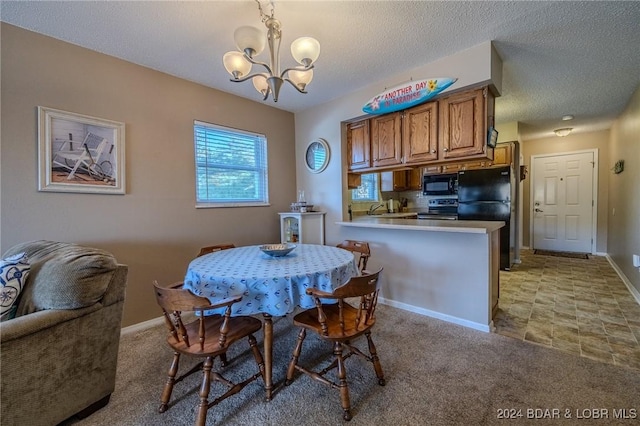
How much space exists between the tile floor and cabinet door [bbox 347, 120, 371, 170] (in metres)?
2.21

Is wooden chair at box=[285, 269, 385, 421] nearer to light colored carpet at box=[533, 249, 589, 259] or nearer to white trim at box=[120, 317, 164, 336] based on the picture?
white trim at box=[120, 317, 164, 336]

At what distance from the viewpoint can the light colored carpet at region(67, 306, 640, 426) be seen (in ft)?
4.95

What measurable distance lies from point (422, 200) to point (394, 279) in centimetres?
→ 320

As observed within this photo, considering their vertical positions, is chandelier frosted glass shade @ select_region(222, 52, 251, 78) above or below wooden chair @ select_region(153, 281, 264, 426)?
above

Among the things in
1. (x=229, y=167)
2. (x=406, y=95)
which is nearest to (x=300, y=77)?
(x=406, y=95)

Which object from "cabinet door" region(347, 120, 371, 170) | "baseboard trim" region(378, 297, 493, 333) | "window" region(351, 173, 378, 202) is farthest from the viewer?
"window" region(351, 173, 378, 202)

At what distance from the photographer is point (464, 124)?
2.61 meters

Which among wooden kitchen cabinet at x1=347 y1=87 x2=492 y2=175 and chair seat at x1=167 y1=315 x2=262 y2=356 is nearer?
chair seat at x1=167 y1=315 x2=262 y2=356

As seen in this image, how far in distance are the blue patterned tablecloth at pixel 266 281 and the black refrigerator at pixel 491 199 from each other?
3616mm

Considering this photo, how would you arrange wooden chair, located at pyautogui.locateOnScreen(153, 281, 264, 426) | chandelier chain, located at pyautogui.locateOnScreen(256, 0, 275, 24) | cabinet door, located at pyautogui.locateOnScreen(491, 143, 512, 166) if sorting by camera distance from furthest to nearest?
cabinet door, located at pyautogui.locateOnScreen(491, 143, 512, 166)
chandelier chain, located at pyautogui.locateOnScreen(256, 0, 275, 24)
wooden chair, located at pyautogui.locateOnScreen(153, 281, 264, 426)

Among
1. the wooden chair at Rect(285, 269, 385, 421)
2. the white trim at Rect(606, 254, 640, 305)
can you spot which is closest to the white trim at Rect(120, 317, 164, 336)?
the wooden chair at Rect(285, 269, 385, 421)

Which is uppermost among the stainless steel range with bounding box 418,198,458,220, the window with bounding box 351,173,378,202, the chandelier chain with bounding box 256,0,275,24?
the chandelier chain with bounding box 256,0,275,24

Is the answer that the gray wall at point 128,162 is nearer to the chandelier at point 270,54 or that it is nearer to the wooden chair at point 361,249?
the chandelier at point 270,54

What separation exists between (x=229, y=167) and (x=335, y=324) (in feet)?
7.92
